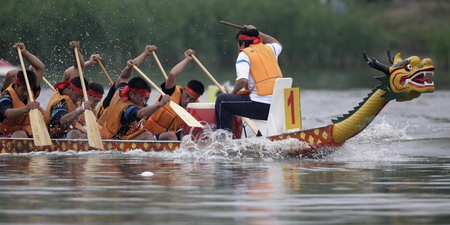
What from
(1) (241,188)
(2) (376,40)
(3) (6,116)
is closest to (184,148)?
(3) (6,116)

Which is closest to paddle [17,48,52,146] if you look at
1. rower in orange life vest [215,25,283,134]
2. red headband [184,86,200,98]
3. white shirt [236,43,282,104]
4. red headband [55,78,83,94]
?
red headband [55,78,83,94]

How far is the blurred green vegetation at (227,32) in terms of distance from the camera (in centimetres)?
3247

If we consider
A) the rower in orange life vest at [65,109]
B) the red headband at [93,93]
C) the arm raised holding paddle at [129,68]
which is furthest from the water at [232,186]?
the arm raised holding paddle at [129,68]

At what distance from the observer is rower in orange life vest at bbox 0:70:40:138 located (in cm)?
Result: 1418

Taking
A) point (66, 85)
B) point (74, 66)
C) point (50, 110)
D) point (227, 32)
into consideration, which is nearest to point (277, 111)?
point (66, 85)

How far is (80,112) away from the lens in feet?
45.5

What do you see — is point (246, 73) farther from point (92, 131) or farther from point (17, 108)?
point (17, 108)

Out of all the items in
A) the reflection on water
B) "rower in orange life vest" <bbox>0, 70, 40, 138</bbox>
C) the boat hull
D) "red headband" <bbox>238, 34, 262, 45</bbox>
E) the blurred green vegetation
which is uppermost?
the blurred green vegetation

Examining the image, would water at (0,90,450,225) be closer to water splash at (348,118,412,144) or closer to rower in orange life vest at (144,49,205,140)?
water splash at (348,118,412,144)

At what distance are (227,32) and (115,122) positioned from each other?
4330 centimetres

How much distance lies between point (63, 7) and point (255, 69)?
56.9ft

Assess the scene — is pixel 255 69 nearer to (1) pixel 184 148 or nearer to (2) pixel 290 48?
(1) pixel 184 148

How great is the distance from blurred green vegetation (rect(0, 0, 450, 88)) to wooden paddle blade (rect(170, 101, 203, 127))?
15.5 m

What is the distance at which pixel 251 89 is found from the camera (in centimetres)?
1380
